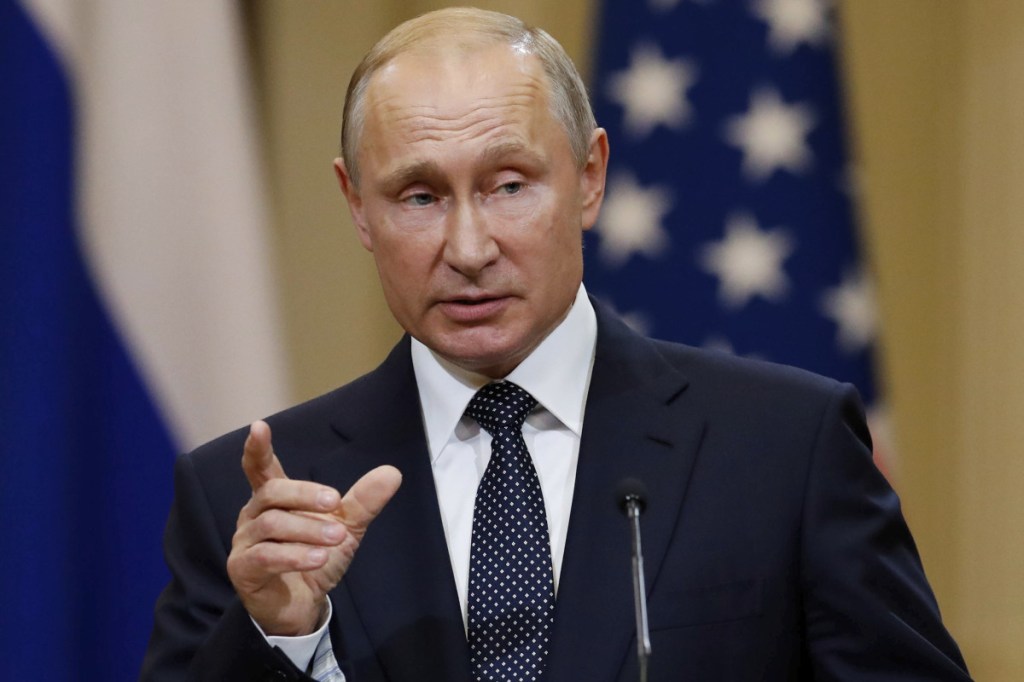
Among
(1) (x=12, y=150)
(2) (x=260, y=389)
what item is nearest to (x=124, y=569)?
(2) (x=260, y=389)

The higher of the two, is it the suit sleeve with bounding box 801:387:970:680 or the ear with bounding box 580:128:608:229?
the ear with bounding box 580:128:608:229

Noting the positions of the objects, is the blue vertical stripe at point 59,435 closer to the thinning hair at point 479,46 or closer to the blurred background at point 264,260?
the blurred background at point 264,260

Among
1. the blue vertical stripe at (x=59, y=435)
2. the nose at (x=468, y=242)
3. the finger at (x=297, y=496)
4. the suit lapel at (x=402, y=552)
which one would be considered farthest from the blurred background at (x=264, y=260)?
the finger at (x=297, y=496)

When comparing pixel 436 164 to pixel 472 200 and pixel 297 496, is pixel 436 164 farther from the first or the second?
pixel 297 496

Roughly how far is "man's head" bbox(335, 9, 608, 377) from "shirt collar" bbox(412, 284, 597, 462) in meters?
0.03

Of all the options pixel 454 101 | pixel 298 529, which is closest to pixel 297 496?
pixel 298 529

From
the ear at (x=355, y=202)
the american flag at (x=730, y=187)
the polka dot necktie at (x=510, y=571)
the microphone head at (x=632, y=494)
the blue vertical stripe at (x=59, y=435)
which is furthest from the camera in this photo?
the american flag at (x=730, y=187)

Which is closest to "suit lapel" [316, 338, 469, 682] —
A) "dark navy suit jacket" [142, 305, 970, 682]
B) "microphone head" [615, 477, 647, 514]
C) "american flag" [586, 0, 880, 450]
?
"dark navy suit jacket" [142, 305, 970, 682]

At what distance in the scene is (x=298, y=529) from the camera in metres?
1.62

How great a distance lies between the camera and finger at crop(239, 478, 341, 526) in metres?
1.61

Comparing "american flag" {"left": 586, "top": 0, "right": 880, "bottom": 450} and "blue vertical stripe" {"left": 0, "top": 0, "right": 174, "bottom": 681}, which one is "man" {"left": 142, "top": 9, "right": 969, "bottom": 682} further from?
"american flag" {"left": 586, "top": 0, "right": 880, "bottom": 450}

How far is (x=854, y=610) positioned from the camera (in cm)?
185

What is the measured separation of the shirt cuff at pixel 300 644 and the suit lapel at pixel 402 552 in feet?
0.46

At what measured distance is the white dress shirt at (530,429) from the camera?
2039 millimetres
